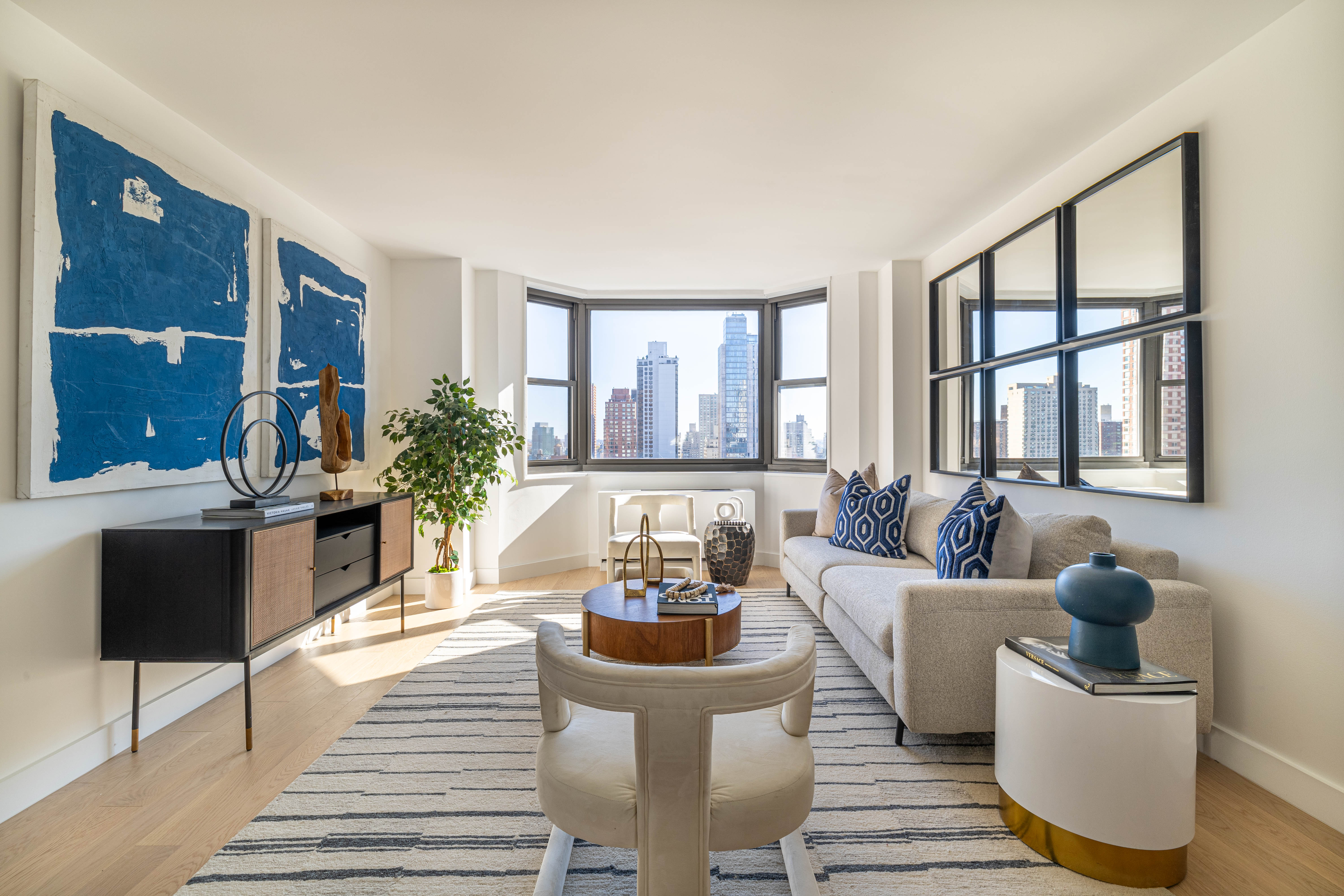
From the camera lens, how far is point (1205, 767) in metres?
2.20

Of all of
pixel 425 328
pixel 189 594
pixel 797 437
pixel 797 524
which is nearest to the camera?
pixel 189 594

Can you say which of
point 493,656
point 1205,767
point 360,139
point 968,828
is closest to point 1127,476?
point 1205,767

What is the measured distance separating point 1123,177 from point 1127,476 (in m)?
1.30

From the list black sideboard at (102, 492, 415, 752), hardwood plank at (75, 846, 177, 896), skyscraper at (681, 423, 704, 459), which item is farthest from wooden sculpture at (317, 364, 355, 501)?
skyscraper at (681, 423, 704, 459)

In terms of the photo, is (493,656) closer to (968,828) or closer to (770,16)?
(968,828)

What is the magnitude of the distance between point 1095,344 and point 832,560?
5.38ft

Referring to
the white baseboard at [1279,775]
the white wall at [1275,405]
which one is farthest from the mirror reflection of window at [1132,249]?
the white baseboard at [1279,775]

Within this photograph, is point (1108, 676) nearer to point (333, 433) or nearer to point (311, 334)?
point (333, 433)

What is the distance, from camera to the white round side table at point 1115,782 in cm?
157

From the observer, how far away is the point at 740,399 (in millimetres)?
6035

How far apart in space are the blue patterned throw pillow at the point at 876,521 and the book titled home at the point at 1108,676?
1763mm

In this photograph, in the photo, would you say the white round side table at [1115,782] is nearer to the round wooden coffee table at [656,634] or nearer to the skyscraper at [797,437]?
the round wooden coffee table at [656,634]

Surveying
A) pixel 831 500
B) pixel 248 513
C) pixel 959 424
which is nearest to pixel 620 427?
pixel 831 500

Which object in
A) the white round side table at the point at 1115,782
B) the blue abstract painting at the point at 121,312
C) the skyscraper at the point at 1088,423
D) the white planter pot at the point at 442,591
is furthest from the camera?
the white planter pot at the point at 442,591
